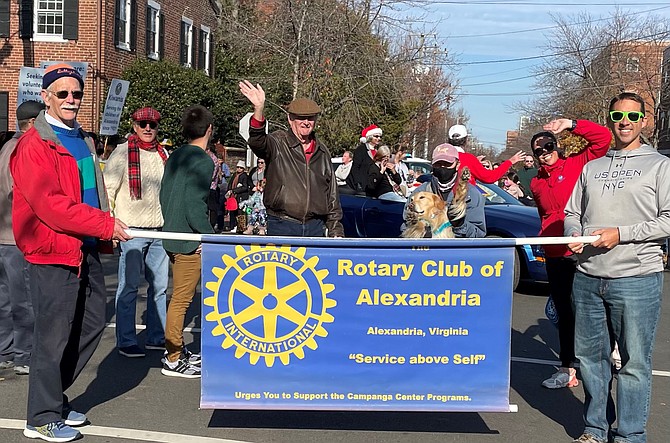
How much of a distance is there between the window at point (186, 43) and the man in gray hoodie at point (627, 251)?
2692 cm

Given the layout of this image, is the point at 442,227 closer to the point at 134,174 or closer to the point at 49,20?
the point at 134,174

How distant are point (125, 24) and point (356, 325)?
73.9 feet

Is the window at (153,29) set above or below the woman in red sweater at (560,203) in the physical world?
above

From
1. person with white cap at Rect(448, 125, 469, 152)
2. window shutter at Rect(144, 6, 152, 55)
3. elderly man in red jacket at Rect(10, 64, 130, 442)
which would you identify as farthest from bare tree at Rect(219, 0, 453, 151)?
elderly man in red jacket at Rect(10, 64, 130, 442)

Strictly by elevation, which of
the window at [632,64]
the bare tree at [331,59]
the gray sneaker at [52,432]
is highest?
the window at [632,64]

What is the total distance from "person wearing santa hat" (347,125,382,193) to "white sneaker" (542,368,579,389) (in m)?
5.37

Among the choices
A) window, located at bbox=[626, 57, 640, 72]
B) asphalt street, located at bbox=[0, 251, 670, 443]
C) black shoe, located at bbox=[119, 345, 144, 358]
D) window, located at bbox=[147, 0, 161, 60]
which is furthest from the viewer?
window, located at bbox=[626, 57, 640, 72]

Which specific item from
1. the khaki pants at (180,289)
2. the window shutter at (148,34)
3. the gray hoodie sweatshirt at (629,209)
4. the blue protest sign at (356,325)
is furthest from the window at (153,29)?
the gray hoodie sweatshirt at (629,209)

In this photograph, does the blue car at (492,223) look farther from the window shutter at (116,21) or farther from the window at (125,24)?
the window at (125,24)

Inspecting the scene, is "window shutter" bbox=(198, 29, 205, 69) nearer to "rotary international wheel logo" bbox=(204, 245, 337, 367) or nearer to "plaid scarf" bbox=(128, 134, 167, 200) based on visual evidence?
"plaid scarf" bbox=(128, 134, 167, 200)

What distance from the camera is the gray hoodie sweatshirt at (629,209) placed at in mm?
4734

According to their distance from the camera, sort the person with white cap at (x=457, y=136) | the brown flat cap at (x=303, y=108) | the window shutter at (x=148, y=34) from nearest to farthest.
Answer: the brown flat cap at (x=303, y=108), the person with white cap at (x=457, y=136), the window shutter at (x=148, y=34)

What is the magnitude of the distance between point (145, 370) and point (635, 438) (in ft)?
12.7

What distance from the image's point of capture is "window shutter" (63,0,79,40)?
925 inches
